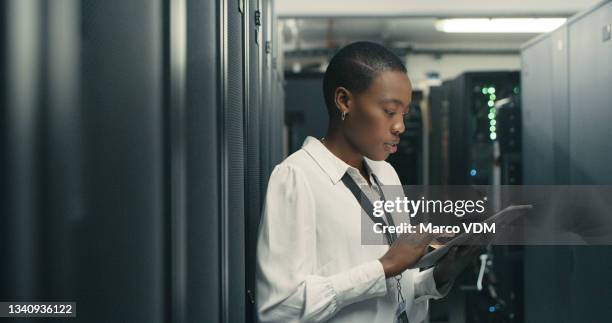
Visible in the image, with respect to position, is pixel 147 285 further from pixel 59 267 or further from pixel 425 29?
pixel 425 29

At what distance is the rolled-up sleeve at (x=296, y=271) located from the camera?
3.86 ft

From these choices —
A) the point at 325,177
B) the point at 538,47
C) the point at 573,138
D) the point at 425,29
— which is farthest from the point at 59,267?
the point at 425,29

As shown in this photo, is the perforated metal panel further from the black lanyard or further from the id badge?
the id badge

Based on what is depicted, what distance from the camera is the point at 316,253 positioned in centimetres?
124

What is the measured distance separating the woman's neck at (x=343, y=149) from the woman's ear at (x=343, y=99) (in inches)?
2.4

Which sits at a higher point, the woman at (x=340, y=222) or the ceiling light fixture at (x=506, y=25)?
the ceiling light fixture at (x=506, y=25)

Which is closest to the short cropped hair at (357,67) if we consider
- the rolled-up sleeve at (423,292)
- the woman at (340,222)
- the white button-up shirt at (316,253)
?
the woman at (340,222)

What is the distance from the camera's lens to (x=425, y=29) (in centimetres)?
875

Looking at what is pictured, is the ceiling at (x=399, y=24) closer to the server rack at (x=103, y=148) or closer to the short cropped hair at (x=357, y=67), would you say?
the short cropped hair at (x=357, y=67)

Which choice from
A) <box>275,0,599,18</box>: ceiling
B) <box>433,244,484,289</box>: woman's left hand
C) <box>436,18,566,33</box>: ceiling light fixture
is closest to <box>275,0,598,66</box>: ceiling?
<box>275,0,599,18</box>: ceiling

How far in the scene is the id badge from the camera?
1.34 meters

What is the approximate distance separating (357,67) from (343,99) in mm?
71

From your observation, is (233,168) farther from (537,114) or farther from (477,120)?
(477,120)

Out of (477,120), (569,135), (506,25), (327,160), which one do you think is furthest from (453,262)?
(506,25)
